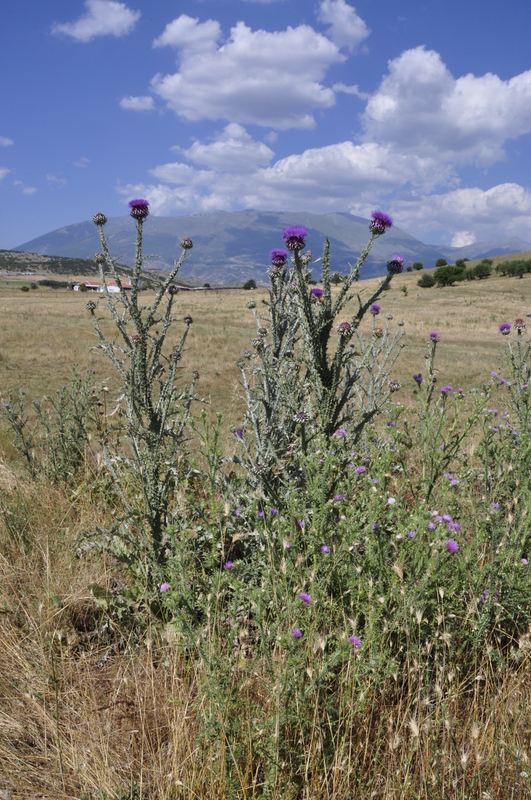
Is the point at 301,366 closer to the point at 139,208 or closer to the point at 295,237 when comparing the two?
the point at 295,237

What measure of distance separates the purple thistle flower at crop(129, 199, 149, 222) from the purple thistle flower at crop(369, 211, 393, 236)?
1.37 m

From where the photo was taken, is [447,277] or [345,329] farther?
[447,277]

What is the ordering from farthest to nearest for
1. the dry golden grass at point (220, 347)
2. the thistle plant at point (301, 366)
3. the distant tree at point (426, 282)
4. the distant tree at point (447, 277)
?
the distant tree at point (426, 282)
the distant tree at point (447, 277)
the dry golden grass at point (220, 347)
the thistle plant at point (301, 366)

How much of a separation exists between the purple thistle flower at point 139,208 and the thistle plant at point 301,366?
901 millimetres

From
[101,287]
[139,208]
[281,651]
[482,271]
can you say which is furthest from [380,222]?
[482,271]

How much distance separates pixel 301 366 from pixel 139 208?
57.8 inches

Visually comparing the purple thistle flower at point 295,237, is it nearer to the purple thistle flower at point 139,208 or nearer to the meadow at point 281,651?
the purple thistle flower at point 139,208

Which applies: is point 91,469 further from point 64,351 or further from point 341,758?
point 64,351

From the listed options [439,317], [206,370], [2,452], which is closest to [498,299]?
[439,317]

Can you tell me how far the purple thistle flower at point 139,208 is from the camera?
3023 millimetres

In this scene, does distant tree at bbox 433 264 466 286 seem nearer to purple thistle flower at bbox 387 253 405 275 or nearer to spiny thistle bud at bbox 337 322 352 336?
purple thistle flower at bbox 387 253 405 275

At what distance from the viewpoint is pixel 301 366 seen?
3506 mm

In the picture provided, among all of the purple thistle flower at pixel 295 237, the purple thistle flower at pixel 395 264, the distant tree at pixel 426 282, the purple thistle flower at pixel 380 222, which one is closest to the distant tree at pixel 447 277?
the distant tree at pixel 426 282

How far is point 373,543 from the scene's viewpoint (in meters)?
2.20
